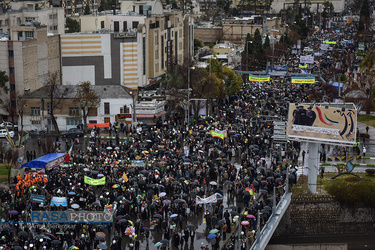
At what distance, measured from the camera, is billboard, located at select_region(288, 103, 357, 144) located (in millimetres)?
46750

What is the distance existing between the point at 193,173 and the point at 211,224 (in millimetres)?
9017

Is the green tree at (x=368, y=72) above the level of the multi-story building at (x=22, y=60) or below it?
below

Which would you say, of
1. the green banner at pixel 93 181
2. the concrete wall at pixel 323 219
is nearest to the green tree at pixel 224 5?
the concrete wall at pixel 323 219

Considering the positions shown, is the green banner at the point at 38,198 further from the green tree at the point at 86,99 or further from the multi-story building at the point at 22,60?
the multi-story building at the point at 22,60

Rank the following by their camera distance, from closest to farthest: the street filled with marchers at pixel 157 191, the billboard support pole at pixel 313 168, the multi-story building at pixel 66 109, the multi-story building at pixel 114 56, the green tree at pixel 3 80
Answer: the street filled with marchers at pixel 157 191 < the billboard support pole at pixel 313 168 < the multi-story building at pixel 66 109 < the green tree at pixel 3 80 < the multi-story building at pixel 114 56

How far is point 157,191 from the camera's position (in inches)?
1800

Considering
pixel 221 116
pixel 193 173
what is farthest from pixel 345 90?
pixel 193 173

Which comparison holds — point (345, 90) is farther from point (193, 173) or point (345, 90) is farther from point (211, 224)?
point (211, 224)

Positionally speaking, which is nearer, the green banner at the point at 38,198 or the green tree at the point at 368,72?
the green banner at the point at 38,198

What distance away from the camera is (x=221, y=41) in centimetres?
13300

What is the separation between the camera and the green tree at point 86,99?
67.6 metres

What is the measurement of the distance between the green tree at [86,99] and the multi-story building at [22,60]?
5750 mm

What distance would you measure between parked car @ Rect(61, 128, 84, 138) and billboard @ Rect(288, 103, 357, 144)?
2375 cm

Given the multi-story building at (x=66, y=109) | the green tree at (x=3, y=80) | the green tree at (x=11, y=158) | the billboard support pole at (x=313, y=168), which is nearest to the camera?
the billboard support pole at (x=313, y=168)
